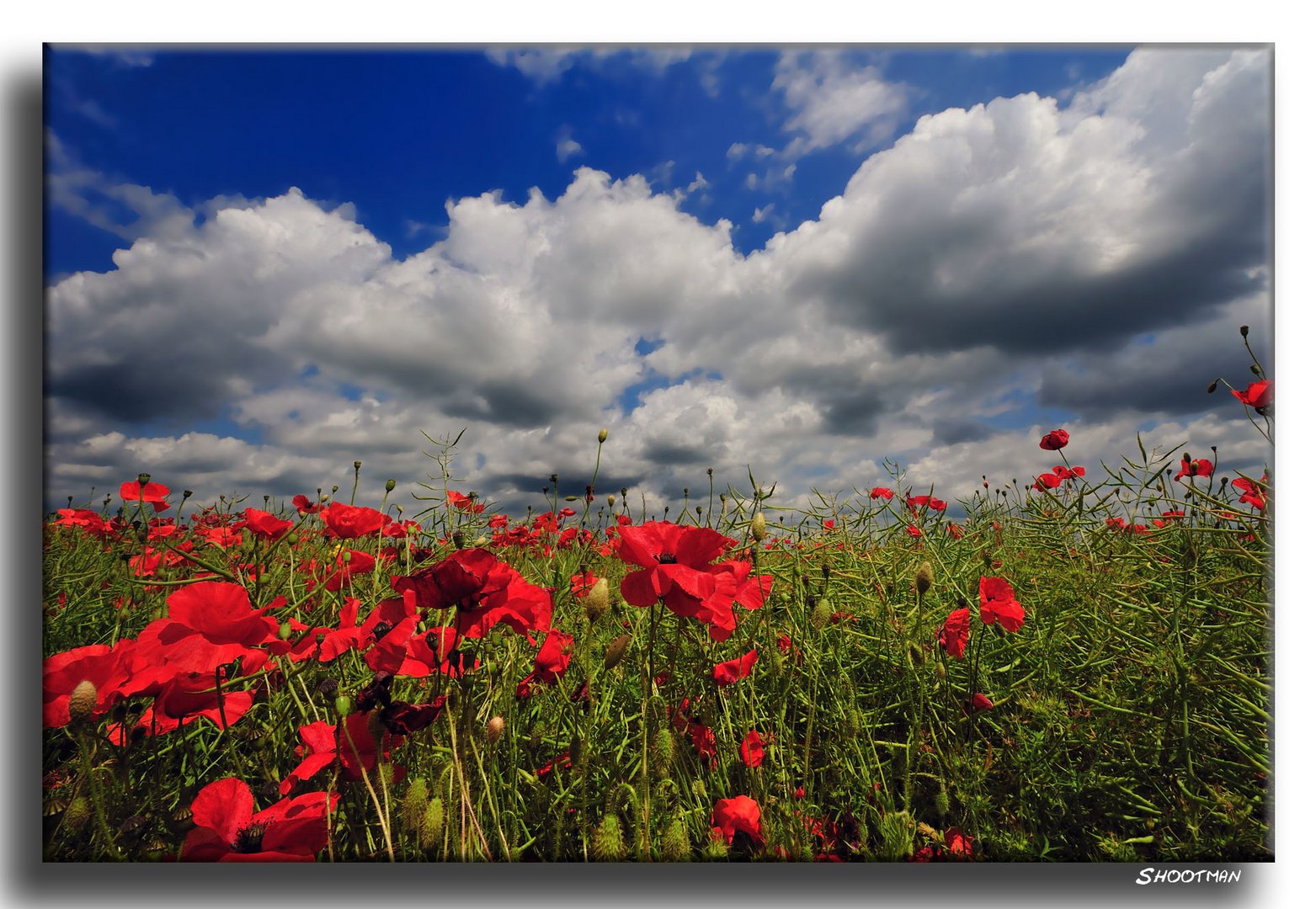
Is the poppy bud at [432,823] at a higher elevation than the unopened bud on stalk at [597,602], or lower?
lower

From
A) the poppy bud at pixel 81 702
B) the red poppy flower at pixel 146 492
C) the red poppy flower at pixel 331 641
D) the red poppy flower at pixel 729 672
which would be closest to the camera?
the poppy bud at pixel 81 702

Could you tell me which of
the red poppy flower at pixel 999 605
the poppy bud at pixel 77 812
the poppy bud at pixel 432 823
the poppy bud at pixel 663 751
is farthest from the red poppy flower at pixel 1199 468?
the poppy bud at pixel 77 812

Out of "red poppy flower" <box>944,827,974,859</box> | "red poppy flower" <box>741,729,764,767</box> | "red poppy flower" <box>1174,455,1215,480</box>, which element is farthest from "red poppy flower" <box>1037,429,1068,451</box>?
"red poppy flower" <box>741,729,764,767</box>

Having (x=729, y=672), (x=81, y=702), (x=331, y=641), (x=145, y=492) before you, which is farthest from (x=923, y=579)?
(x=145, y=492)

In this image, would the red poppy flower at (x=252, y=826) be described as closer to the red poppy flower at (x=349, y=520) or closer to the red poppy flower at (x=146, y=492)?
the red poppy flower at (x=349, y=520)

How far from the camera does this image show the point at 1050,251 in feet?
5.95

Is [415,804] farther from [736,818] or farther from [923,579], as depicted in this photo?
[923,579]

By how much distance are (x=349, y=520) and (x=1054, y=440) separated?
6.22 feet

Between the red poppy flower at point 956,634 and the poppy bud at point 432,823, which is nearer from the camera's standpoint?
the poppy bud at point 432,823

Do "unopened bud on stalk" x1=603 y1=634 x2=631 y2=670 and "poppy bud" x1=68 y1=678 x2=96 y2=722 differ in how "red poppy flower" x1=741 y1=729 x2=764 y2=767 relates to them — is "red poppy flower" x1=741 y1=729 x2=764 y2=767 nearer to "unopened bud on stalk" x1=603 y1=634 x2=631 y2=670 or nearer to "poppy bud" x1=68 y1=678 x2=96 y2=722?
"unopened bud on stalk" x1=603 y1=634 x2=631 y2=670

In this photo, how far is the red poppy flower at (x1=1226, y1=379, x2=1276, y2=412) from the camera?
1.56m

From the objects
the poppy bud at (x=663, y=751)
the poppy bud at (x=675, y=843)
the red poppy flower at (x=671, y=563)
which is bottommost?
the poppy bud at (x=675, y=843)

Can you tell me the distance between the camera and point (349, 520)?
158cm

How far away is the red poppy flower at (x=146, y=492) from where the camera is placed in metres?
1.66
